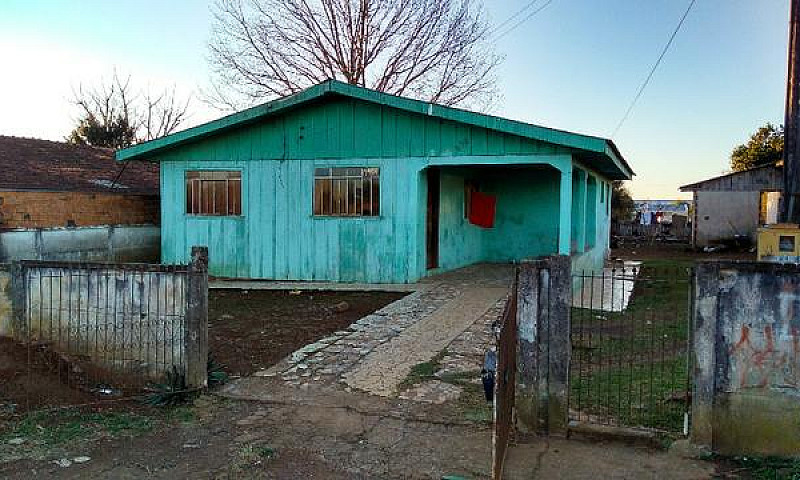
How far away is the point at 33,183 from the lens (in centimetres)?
1482

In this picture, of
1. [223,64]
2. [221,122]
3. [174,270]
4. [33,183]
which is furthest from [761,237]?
[223,64]

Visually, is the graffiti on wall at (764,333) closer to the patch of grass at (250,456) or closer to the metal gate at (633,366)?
the metal gate at (633,366)

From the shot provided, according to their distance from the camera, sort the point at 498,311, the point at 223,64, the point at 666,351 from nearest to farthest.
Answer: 1. the point at 666,351
2. the point at 498,311
3. the point at 223,64

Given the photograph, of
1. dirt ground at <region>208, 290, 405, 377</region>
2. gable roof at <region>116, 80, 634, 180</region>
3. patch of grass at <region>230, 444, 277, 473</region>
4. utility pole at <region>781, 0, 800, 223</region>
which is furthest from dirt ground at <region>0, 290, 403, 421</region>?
utility pole at <region>781, 0, 800, 223</region>

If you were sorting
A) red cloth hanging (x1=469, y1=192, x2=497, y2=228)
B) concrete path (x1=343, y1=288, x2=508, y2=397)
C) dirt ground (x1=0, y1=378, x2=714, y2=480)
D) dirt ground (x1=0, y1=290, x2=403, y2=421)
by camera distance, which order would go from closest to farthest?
1. dirt ground (x1=0, y1=378, x2=714, y2=480)
2. dirt ground (x1=0, y1=290, x2=403, y2=421)
3. concrete path (x1=343, y1=288, x2=508, y2=397)
4. red cloth hanging (x1=469, y1=192, x2=497, y2=228)

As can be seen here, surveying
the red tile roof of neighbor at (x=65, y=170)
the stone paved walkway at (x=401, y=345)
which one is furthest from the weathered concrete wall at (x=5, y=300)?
the red tile roof of neighbor at (x=65, y=170)

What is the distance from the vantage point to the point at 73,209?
1520cm

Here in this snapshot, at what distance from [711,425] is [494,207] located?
13.2 meters

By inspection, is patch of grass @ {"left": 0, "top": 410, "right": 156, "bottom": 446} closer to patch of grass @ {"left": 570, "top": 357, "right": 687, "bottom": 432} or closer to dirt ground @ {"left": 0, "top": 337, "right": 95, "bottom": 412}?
dirt ground @ {"left": 0, "top": 337, "right": 95, "bottom": 412}

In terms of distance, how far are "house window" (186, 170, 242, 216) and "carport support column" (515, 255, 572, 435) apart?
10055 millimetres

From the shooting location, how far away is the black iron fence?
5.92 m

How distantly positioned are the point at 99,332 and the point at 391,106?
297 inches

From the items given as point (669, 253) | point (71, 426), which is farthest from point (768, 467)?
point (669, 253)

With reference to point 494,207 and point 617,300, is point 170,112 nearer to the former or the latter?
point 494,207
